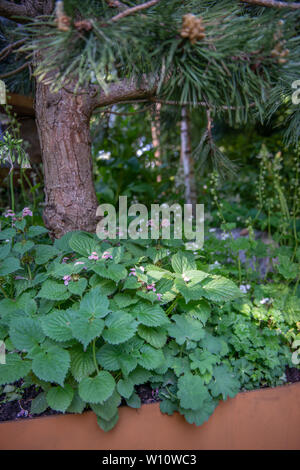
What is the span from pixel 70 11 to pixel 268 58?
425 millimetres

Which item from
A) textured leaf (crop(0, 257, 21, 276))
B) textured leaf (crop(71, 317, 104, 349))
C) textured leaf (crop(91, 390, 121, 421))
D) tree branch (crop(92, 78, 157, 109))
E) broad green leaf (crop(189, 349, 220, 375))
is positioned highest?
tree branch (crop(92, 78, 157, 109))

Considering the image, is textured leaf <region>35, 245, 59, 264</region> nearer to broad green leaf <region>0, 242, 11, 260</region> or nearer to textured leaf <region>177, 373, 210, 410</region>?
broad green leaf <region>0, 242, 11, 260</region>

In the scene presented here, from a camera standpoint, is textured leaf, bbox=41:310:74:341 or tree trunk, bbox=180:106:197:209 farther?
tree trunk, bbox=180:106:197:209

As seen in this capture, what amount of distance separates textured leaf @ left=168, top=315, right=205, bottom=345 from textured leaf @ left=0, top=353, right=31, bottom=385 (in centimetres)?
39

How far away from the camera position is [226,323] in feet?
3.78

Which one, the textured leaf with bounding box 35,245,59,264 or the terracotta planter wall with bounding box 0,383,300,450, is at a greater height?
the textured leaf with bounding box 35,245,59,264

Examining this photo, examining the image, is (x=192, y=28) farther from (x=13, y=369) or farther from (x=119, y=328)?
(x=13, y=369)

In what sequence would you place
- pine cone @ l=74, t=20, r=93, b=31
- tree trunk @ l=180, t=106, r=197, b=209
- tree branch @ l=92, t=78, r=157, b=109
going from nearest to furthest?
pine cone @ l=74, t=20, r=93, b=31 < tree branch @ l=92, t=78, r=157, b=109 < tree trunk @ l=180, t=106, r=197, b=209

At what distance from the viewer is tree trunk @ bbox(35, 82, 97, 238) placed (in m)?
1.26

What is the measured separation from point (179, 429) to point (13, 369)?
456mm

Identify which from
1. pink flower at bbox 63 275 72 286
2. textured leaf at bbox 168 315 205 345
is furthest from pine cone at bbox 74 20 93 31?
textured leaf at bbox 168 315 205 345

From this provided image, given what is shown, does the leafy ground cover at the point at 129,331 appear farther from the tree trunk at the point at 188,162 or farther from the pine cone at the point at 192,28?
the tree trunk at the point at 188,162

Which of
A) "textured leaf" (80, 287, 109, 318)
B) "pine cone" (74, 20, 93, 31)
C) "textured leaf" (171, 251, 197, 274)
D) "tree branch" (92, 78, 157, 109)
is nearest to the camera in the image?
"pine cone" (74, 20, 93, 31)

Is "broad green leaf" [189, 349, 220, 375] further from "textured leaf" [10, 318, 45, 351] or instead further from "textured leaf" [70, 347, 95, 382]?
"textured leaf" [10, 318, 45, 351]
